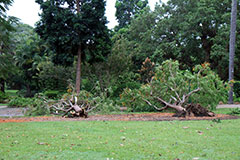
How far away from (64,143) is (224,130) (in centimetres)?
404

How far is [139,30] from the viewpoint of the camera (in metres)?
28.2

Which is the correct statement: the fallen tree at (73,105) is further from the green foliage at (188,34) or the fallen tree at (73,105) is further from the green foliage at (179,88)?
the green foliage at (188,34)

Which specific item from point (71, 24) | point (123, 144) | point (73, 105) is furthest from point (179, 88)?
point (71, 24)

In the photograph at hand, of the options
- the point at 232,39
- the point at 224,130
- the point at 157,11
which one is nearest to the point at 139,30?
the point at 157,11

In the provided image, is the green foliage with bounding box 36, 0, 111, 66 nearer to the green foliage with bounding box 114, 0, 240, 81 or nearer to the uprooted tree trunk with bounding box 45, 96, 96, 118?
the green foliage with bounding box 114, 0, 240, 81

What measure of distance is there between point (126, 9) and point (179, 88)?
120ft

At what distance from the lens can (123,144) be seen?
16.6 ft

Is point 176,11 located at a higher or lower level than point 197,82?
higher

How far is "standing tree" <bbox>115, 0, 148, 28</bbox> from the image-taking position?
44.8 m

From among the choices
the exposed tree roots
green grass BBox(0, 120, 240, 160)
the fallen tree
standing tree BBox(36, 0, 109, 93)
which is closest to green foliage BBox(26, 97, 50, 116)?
the fallen tree

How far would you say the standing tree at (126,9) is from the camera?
44.8 m

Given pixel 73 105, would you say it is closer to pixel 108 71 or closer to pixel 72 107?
pixel 72 107

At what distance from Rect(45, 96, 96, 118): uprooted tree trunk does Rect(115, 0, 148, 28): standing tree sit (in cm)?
3423

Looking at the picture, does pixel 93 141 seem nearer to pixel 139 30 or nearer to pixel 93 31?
pixel 93 31
